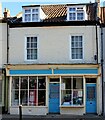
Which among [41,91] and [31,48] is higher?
[31,48]

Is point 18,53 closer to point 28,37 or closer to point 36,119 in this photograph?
point 28,37

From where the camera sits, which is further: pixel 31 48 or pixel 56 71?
pixel 31 48

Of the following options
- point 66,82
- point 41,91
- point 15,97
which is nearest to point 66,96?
point 66,82

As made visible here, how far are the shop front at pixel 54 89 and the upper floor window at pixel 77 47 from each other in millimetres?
1109

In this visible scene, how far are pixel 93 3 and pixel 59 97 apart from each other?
7849 mm

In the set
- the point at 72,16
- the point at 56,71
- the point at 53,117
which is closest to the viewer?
the point at 53,117

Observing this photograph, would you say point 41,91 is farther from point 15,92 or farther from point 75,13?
point 75,13

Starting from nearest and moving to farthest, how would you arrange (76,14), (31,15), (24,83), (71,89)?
(71,89), (24,83), (76,14), (31,15)

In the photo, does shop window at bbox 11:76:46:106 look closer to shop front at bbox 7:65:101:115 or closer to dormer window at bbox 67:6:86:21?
shop front at bbox 7:65:101:115

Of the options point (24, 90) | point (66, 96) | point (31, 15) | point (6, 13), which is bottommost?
point (66, 96)

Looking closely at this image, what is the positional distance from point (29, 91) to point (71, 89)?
299 centimetres

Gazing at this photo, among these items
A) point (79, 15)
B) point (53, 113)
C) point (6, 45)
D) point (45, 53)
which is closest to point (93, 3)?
point (79, 15)

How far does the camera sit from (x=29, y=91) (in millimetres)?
22250

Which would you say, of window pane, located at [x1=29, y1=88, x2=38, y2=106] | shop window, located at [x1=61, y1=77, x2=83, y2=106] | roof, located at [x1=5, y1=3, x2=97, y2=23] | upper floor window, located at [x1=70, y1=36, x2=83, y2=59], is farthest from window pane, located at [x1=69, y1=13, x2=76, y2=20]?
window pane, located at [x1=29, y1=88, x2=38, y2=106]
